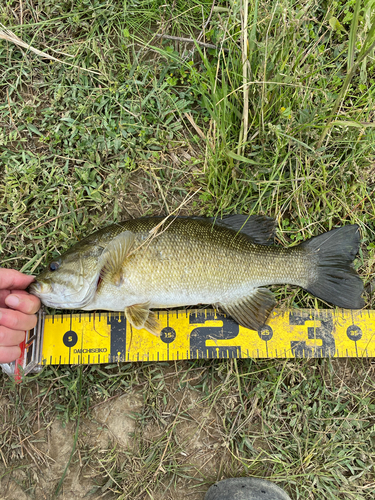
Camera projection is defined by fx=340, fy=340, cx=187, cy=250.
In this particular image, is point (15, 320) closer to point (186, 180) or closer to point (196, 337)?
point (196, 337)

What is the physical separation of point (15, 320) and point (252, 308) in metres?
1.75

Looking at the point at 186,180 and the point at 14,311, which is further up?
the point at 186,180

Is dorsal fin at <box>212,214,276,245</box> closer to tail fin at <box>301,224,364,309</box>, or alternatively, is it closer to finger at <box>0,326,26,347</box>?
tail fin at <box>301,224,364,309</box>

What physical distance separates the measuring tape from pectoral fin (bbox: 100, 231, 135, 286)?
0.50 m

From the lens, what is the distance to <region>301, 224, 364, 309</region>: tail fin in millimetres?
2648

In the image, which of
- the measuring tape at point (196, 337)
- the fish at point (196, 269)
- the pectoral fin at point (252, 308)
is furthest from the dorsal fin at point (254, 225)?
the measuring tape at point (196, 337)

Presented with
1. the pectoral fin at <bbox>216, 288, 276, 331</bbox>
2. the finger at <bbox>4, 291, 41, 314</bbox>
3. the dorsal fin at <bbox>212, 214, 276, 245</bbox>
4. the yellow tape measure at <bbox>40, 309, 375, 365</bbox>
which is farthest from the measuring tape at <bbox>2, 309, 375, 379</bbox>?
the dorsal fin at <bbox>212, 214, 276, 245</bbox>

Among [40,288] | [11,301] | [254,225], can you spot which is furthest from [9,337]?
[254,225]

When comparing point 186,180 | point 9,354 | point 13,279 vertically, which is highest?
point 186,180

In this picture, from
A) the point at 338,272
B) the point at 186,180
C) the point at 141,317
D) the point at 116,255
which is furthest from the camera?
the point at 186,180

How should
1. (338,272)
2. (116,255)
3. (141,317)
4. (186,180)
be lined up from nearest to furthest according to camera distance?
(116,255) → (141,317) → (338,272) → (186,180)

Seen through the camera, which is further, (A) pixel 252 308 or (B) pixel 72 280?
(A) pixel 252 308

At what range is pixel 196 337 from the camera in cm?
271

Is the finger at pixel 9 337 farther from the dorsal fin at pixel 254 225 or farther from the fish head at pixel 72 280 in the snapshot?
the dorsal fin at pixel 254 225
